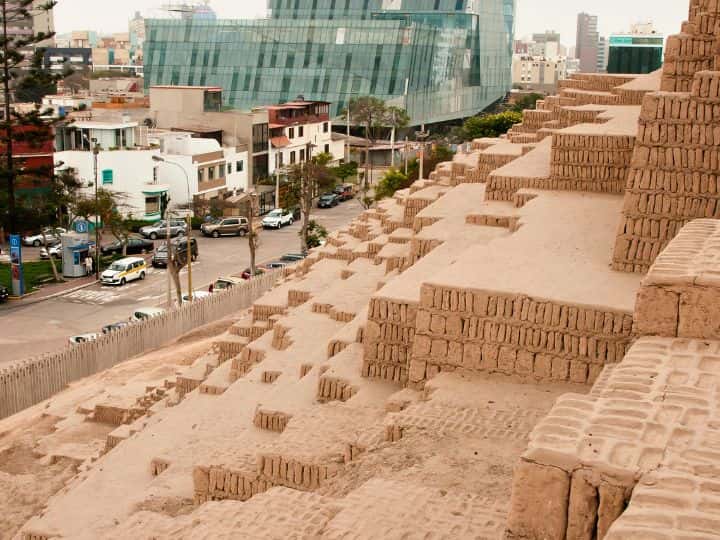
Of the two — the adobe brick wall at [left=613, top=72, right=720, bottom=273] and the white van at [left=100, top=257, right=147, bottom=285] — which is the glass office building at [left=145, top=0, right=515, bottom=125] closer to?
the white van at [left=100, top=257, right=147, bottom=285]

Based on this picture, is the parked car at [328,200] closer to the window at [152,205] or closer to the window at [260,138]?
the window at [260,138]

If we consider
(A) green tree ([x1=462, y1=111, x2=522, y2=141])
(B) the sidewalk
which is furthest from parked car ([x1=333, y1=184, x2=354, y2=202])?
(B) the sidewalk

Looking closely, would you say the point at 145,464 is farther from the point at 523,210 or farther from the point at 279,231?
the point at 279,231

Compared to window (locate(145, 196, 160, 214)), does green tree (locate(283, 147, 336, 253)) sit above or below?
above

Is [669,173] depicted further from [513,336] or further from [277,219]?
[277,219]

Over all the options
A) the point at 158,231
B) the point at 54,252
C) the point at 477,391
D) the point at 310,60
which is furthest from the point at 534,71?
the point at 477,391

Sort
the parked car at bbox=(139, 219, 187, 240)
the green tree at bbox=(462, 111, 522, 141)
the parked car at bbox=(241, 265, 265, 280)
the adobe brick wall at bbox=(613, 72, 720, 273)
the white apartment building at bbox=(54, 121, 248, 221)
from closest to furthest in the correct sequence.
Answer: the adobe brick wall at bbox=(613, 72, 720, 273)
the parked car at bbox=(241, 265, 265, 280)
the parked car at bbox=(139, 219, 187, 240)
the white apartment building at bbox=(54, 121, 248, 221)
the green tree at bbox=(462, 111, 522, 141)
